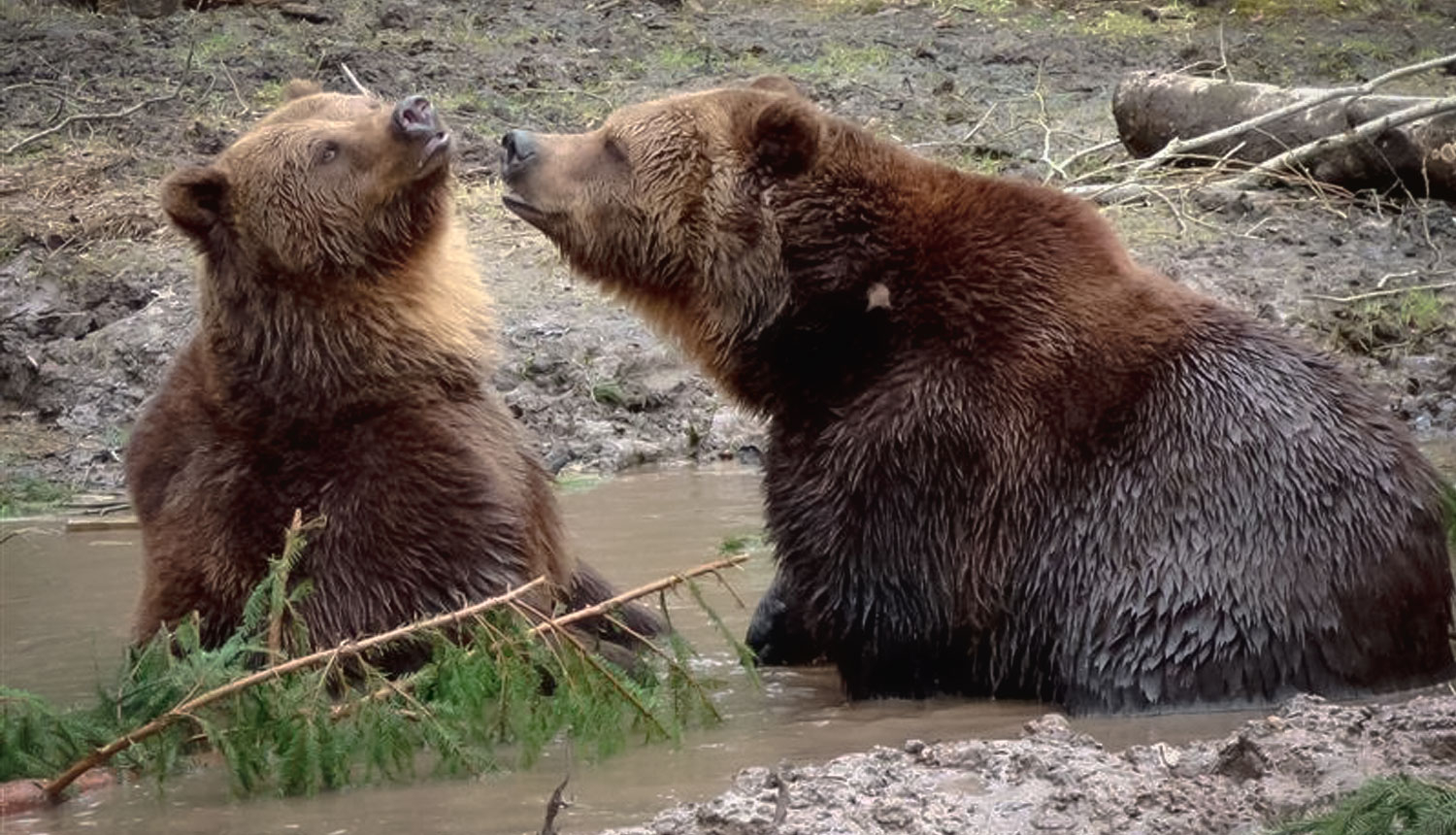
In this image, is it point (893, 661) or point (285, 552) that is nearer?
point (285, 552)

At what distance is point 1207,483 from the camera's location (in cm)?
612

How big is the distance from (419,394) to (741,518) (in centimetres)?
290

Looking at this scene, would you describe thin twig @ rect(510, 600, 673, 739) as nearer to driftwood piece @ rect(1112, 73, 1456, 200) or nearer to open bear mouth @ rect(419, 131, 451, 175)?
open bear mouth @ rect(419, 131, 451, 175)

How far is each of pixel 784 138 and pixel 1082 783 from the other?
254 cm

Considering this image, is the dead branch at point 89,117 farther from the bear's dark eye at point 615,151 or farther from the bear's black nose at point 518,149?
the bear's dark eye at point 615,151

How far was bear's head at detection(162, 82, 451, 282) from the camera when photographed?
22.3 ft

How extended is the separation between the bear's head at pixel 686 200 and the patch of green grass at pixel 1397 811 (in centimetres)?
292

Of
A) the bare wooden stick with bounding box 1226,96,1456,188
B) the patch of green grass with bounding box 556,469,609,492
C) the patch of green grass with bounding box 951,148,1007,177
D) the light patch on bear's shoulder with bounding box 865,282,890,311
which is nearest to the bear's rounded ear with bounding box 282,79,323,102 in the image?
the light patch on bear's shoulder with bounding box 865,282,890,311

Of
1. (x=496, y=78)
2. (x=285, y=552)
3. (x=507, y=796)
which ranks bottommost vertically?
(x=507, y=796)

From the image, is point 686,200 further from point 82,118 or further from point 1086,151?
point 82,118

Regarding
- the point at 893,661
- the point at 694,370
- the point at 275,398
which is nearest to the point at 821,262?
the point at 893,661

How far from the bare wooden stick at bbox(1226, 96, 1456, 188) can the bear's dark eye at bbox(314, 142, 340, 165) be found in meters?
6.55

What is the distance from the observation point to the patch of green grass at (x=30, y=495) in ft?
34.2

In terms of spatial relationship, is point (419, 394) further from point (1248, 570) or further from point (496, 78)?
point (496, 78)
